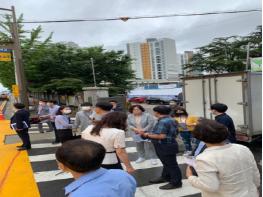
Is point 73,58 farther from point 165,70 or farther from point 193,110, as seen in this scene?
point 165,70

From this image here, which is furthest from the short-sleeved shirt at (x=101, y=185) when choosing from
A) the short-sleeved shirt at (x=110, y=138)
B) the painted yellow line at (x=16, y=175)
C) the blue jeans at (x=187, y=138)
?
the blue jeans at (x=187, y=138)

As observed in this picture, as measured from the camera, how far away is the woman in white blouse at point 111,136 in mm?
4250

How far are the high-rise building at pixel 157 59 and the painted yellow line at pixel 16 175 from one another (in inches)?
2774

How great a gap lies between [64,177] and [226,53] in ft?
96.5

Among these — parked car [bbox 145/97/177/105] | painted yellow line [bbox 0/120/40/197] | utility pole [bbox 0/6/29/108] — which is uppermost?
utility pole [bbox 0/6/29/108]

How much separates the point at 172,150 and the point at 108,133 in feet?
5.89

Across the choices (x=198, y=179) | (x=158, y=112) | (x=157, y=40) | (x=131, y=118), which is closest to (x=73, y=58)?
(x=131, y=118)

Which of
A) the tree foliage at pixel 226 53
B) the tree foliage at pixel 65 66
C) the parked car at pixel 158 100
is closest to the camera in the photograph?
the tree foliage at pixel 65 66

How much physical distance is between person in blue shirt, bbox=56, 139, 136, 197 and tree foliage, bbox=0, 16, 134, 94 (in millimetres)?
21632

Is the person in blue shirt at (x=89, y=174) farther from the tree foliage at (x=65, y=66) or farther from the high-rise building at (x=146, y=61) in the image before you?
the high-rise building at (x=146, y=61)

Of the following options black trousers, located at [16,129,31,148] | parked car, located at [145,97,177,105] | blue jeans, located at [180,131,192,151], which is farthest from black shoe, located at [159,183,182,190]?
parked car, located at [145,97,177,105]

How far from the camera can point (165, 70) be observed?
88375mm

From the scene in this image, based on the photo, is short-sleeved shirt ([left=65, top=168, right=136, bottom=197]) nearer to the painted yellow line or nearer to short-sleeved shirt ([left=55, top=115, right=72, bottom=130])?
the painted yellow line

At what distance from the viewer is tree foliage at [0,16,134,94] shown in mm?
24203
